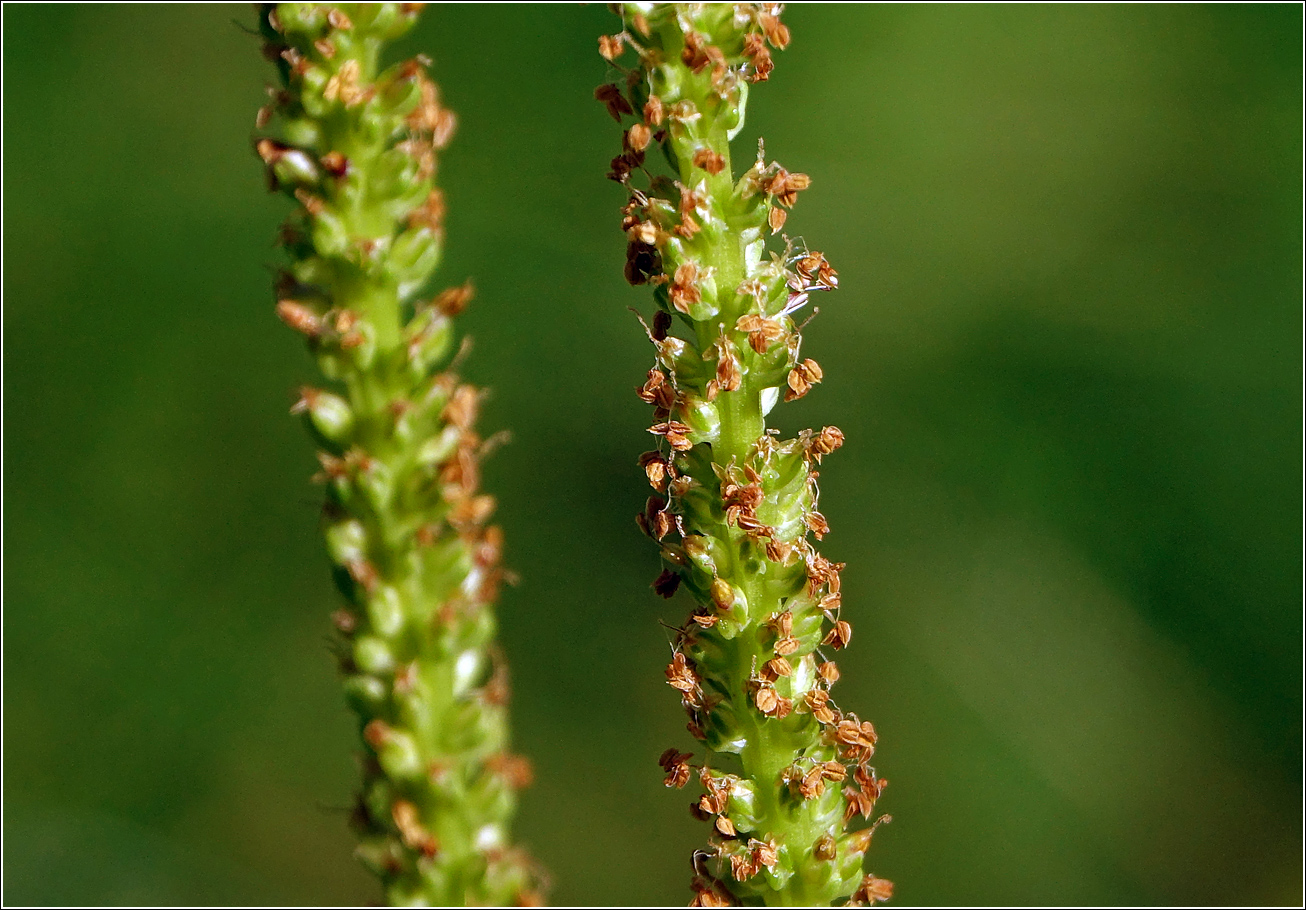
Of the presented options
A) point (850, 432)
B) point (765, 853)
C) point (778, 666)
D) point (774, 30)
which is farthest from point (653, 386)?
point (850, 432)

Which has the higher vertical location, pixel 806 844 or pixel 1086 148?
pixel 1086 148

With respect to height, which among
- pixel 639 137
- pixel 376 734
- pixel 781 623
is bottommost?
pixel 376 734

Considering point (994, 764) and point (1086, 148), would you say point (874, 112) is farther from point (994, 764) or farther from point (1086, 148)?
point (994, 764)

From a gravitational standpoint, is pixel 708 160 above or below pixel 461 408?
above

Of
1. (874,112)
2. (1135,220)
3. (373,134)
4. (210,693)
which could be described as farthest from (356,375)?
(1135,220)

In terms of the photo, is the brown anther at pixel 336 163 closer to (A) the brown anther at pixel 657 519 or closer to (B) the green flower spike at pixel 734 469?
(B) the green flower spike at pixel 734 469

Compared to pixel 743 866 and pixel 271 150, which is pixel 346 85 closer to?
pixel 271 150
